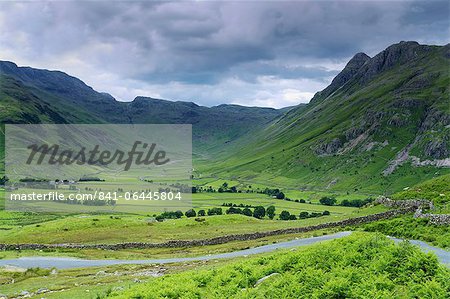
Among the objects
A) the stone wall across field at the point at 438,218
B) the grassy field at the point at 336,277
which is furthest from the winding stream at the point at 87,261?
the grassy field at the point at 336,277

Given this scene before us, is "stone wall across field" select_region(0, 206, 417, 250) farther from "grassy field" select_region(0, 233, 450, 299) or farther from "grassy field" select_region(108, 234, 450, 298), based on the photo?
"grassy field" select_region(108, 234, 450, 298)

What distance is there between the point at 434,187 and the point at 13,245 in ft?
367

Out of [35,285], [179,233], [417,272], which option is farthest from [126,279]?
[179,233]

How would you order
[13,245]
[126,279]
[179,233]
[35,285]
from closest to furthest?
[126,279]
[35,285]
[13,245]
[179,233]

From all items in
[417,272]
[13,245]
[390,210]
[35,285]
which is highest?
[417,272]

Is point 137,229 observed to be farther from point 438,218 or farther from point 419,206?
point 438,218

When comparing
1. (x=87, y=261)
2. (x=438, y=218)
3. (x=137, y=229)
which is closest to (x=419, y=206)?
(x=438, y=218)

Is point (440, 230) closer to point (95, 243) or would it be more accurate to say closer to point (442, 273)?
point (442, 273)

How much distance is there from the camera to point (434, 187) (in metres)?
→ 90.9

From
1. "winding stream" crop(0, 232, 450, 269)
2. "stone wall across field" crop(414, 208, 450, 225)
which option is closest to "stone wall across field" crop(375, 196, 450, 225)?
"stone wall across field" crop(414, 208, 450, 225)

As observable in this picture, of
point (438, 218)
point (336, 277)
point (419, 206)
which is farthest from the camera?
point (419, 206)

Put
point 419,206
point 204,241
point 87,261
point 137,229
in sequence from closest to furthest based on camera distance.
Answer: point 419,206, point 87,261, point 204,241, point 137,229

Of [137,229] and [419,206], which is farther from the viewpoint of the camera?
[137,229]

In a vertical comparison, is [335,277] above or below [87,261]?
above
